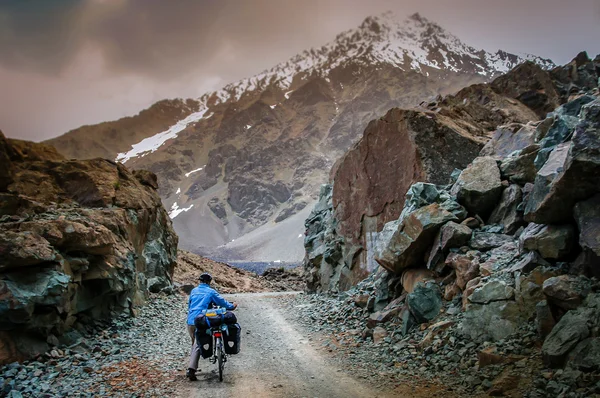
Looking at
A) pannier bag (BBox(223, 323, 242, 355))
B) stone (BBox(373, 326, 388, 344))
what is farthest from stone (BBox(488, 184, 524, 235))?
pannier bag (BBox(223, 323, 242, 355))

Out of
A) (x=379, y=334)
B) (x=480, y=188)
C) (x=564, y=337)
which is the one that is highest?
(x=480, y=188)

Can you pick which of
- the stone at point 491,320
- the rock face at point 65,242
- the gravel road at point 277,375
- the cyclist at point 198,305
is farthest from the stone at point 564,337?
the rock face at point 65,242

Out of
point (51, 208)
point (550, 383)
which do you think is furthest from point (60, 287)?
point (550, 383)

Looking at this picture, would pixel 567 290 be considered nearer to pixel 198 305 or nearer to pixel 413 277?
pixel 413 277

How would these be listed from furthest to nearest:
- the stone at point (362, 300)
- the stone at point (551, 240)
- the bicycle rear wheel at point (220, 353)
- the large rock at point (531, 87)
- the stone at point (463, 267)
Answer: the large rock at point (531, 87) → the stone at point (362, 300) → the stone at point (463, 267) → the bicycle rear wheel at point (220, 353) → the stone at point (551, 240)

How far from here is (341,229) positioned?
26000 mm

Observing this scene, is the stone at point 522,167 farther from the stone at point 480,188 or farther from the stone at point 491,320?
the stone at point 491,320

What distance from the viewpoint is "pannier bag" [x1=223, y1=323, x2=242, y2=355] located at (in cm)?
898

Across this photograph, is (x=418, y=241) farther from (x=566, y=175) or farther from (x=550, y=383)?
(x=550, y=383)

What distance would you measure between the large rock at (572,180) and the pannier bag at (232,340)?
7.51 metres

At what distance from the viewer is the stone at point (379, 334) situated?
36.2ft

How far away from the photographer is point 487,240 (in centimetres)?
1070

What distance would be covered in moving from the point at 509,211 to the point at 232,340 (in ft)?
29.2

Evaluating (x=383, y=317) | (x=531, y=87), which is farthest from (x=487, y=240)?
(x=531, y=87)
